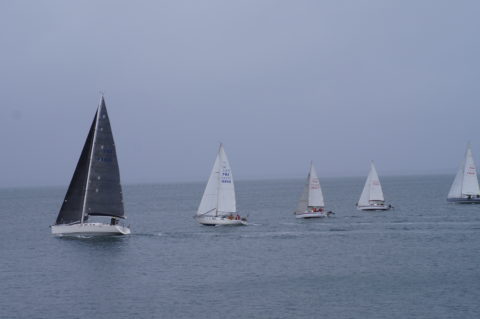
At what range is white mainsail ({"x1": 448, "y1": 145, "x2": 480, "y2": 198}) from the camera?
11194 centimetres

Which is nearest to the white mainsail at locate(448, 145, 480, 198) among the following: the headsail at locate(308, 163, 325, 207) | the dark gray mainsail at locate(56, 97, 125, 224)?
the headsail at locate(308, 163, 325, 207)

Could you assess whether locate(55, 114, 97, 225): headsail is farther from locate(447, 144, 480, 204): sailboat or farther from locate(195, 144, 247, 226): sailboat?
locate(447, 144, 480, 204): sailboat

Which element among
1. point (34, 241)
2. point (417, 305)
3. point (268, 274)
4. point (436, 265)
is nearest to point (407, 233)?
point (436, 265)

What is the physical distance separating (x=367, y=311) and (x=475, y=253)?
23.9 m

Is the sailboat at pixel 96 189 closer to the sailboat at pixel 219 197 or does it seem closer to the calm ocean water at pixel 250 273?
the calm ocean water at pixel 250 273

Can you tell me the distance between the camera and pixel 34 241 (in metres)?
72.8

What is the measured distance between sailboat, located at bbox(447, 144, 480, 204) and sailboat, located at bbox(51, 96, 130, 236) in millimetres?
67244

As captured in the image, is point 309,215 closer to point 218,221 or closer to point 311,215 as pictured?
point 311,215

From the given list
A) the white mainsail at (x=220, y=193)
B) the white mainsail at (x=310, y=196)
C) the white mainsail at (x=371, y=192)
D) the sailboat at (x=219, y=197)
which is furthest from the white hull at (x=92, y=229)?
the white mainsail at (x=371, y=192)

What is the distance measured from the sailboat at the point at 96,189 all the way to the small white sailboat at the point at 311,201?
31.0m

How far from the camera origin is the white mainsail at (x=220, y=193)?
266ft

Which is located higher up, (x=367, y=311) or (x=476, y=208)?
(x=476, y=208)

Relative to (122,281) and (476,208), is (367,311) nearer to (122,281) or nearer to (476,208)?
(122,281)

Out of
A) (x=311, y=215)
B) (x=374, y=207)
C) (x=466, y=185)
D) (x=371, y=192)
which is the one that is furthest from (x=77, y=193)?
(x=466, y=185)
